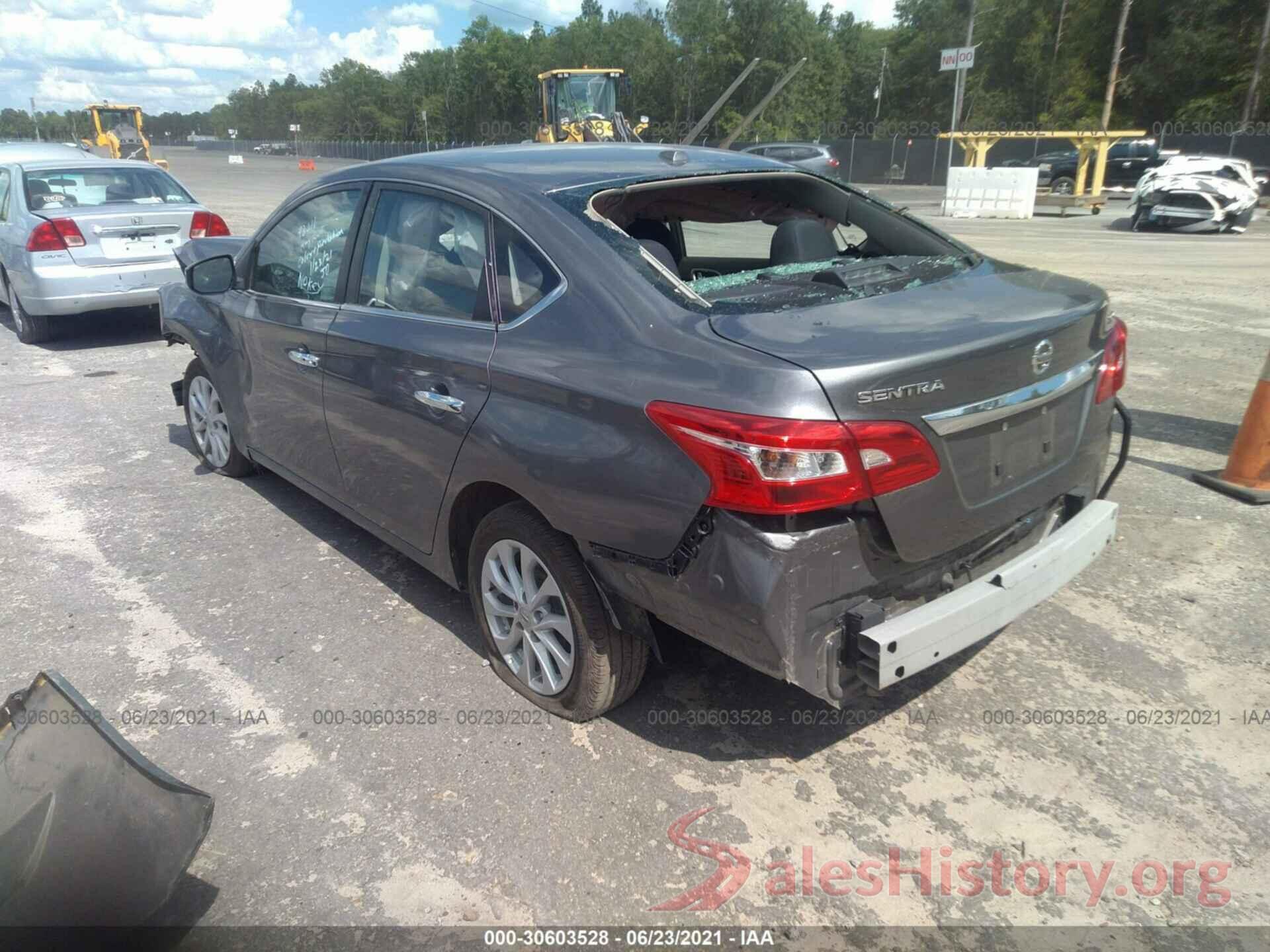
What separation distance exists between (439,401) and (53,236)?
23.0 feet

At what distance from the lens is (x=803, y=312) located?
263 cm

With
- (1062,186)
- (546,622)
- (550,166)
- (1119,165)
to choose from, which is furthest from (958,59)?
(546,622)

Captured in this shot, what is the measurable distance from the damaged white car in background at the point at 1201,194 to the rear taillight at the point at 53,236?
18.6 metres

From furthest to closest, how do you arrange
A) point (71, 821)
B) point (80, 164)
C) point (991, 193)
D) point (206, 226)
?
1. point (991, 193)
2. point (80, 164)
3. point (206, 226)
4. point (71, 821)

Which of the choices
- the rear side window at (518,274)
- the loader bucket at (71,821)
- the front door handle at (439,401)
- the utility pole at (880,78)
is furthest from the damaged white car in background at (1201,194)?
the utility pole at (880,78)

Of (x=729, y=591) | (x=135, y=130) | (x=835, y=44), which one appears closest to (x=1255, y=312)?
(x=729, y=591)

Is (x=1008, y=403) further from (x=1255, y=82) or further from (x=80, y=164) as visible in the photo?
(x=1255, y=82)

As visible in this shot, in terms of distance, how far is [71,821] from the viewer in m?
2.15

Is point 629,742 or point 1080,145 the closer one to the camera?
point 629,742

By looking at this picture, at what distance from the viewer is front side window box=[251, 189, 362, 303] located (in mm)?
3797

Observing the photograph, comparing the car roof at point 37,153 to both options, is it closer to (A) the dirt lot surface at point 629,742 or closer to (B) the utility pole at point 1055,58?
(A) the dirt lot surface at point 629,742

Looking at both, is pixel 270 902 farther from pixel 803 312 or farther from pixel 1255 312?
pixel 1255 312

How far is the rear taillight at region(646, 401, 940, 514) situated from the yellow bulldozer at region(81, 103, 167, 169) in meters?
41.3

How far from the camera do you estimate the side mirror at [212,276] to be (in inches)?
178
